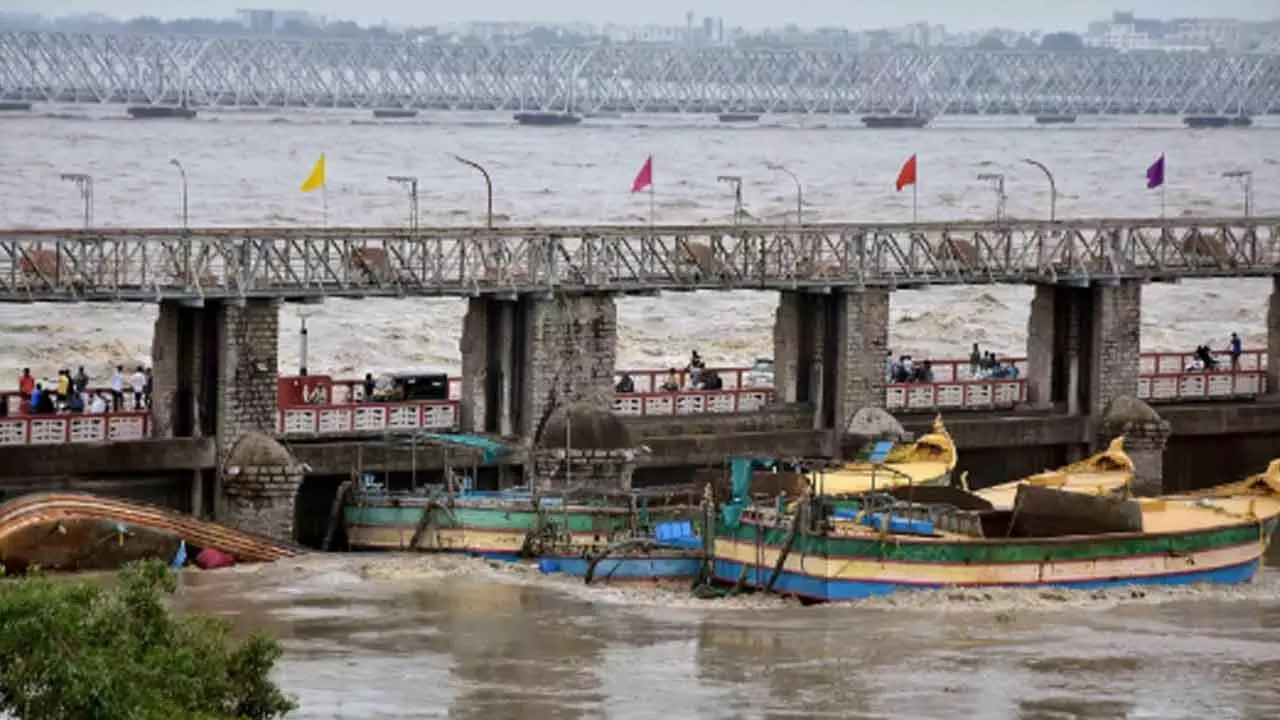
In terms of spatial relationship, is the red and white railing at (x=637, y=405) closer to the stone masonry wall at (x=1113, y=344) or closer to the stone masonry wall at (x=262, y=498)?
the stone masonry wall at (x=1113, y=344)

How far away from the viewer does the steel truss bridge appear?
5800 centimetres

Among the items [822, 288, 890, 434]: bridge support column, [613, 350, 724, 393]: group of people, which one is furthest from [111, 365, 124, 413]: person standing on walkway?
[822, 288, 890, 434]: bridge support column

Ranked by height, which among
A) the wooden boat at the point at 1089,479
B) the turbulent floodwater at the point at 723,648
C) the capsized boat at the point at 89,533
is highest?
the wooden boat at the point at 1089,479

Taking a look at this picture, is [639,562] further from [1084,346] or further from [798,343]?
[1084,346]

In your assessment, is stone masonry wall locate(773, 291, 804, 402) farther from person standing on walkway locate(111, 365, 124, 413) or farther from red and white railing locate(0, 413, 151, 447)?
red and white railing locate(0, 413, 151, 447)

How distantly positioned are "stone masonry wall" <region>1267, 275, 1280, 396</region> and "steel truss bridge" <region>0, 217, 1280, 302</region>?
1.15 meters

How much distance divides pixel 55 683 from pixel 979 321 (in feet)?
265

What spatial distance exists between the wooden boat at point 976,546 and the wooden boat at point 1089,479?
215 centimetres

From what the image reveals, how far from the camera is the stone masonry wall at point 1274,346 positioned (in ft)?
242

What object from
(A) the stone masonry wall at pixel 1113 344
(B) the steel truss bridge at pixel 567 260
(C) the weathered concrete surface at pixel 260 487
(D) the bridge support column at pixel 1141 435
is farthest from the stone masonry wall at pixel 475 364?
(A) the stone masonry wall at pixel 1113 344

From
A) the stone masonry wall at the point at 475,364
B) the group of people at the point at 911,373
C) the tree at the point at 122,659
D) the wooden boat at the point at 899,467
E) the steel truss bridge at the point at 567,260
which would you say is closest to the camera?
the tree at the point at 122,659

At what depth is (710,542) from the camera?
5569 centimetres

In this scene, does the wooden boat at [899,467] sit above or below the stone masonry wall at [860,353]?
below

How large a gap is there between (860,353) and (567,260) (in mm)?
6924
